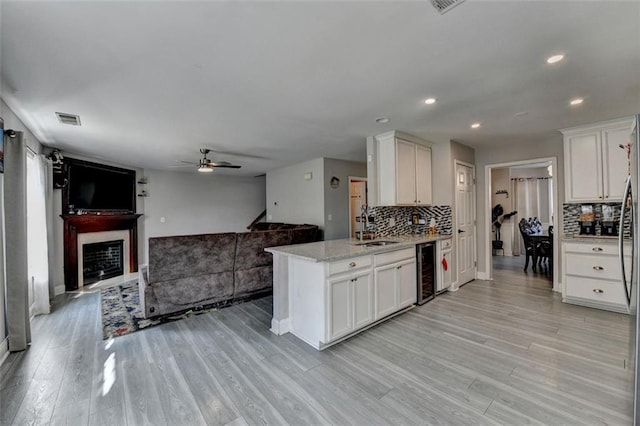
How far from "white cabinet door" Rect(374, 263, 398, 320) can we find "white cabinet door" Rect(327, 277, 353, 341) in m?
0.42

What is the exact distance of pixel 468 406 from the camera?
177 cm

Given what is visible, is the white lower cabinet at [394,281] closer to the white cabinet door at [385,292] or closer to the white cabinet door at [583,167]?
the white cabinet door at [385,292]

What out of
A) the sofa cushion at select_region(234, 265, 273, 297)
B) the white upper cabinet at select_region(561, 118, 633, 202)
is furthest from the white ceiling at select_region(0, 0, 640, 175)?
the sofa cushion at select_region(234, 265, 273, 297)

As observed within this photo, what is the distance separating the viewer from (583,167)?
3730mm

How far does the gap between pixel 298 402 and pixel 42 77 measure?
125 inches

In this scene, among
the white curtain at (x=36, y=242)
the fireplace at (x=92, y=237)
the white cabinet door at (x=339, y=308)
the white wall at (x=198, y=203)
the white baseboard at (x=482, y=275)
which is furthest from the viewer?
the white wall at (x=198, y=203)

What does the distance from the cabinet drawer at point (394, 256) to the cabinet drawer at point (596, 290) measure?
6.95 feet

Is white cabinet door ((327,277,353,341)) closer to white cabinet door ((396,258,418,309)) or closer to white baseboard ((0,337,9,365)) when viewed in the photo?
white cabinet door ((396,258,418,309))

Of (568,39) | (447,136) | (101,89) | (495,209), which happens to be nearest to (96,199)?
(101,89)

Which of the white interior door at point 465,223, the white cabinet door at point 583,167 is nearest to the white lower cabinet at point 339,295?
the white interior door at point 465,223

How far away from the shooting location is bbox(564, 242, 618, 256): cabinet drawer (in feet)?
10.7

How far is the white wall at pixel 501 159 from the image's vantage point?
4.22 meters

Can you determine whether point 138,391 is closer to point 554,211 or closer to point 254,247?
point 254,247

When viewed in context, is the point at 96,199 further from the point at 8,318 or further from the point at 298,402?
the point at 298,402
